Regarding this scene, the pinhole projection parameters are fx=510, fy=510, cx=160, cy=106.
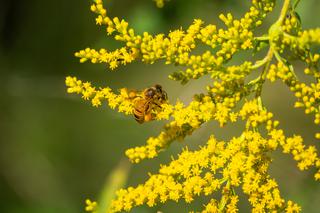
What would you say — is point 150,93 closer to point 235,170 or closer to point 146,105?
point 146,105

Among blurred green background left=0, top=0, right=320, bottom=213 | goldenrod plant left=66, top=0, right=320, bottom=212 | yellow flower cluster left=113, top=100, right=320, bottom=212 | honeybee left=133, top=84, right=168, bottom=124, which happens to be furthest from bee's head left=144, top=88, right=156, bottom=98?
blurred green background left=0, top=0, right=320, bottom=213

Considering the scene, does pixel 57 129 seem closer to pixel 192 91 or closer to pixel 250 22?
pixel 192 91

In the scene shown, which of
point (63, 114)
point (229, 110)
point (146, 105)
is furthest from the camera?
point (63, 114)

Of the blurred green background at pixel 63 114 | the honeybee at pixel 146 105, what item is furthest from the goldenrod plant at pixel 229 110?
the blurred green background at pixel 63 114

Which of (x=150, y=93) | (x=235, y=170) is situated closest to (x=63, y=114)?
(x=150, y=93)

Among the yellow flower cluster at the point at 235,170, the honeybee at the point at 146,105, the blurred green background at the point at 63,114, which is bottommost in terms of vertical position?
the yellow flower cluster at the point at 235,170

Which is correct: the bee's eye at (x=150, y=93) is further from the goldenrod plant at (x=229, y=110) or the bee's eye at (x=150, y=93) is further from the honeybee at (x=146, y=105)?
the goldenrod plant at (x=229, y=110)

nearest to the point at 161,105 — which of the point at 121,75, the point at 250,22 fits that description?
the point at 250,22

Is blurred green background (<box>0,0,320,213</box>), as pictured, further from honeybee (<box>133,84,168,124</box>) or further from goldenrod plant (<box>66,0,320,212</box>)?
goldenrod plant (<box>66,0,320,212</box>)
